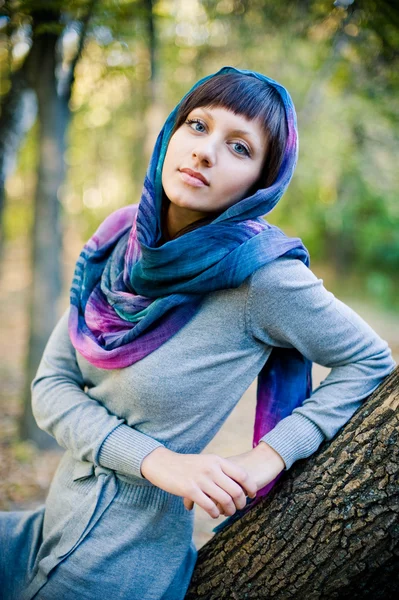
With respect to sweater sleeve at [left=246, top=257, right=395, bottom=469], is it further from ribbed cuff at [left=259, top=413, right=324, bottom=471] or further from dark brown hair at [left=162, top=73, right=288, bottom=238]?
dark brown hair at [left=162, top=73, right=288, bottom=238]

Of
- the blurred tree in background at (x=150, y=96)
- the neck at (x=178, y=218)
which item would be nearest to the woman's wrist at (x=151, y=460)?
the neck at (x=178, y=218)

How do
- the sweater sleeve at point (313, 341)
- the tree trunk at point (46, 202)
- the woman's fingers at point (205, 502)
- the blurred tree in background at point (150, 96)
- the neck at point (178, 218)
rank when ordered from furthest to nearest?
1. the tree trunk at point (46, 202)
2. the blurred tree in background at point (150, 96)
3. the neck at point (178, 218)
4. the sweater sleeve at point (313, 341)
5. the woman's fingers at point (205, 502)

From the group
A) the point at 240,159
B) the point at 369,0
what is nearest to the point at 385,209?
the point at 369,0

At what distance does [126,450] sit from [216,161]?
2.71 feet

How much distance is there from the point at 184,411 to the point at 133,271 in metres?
0.44

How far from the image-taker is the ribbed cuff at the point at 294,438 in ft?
4.49

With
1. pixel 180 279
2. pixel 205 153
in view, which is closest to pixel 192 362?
pixel 180 279

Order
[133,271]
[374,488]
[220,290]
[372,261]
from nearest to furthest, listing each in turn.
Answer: [374,488] → [220,290] → [133,271] → [372,261]

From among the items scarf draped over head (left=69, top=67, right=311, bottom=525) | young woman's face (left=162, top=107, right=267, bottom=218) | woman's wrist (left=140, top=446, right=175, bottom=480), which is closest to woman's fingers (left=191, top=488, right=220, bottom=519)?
woman's wrist (left=140, top=446, right=175, bottom=480)

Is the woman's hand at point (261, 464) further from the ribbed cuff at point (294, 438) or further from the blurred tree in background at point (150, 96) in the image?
the blurred tree in background at point (150, 96)

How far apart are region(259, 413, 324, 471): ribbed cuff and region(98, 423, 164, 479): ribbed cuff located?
0.31m

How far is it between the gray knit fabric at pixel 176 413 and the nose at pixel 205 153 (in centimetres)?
33

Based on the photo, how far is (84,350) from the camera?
5.12ft

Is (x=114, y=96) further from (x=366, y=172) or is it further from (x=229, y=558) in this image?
(x=229, y=558)
